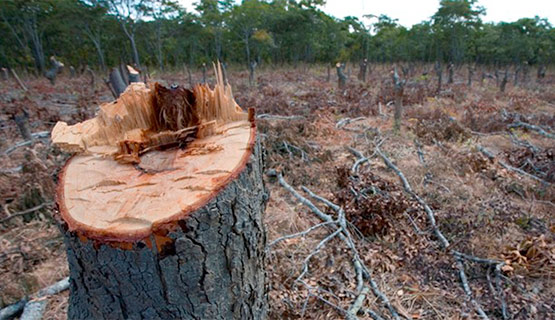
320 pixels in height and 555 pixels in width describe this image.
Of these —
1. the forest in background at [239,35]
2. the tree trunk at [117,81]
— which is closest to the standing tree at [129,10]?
the forest in background at [239,35]

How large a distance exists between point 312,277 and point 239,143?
120cm

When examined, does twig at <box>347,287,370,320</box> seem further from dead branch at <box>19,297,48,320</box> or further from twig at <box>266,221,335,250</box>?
dead branch at <box>19,297,48,320</box>

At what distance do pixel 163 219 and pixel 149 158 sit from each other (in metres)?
0.37

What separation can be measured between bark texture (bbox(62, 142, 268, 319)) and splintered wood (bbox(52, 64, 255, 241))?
0.16 ft

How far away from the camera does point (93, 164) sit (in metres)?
0.99

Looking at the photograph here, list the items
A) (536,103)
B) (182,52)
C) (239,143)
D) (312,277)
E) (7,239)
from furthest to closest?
1. (182,52)
2. (536,103)
3. (7,239)
4. (312,277)
5. (239,143)

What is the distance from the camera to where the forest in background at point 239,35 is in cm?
1811

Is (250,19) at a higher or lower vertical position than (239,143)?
higher

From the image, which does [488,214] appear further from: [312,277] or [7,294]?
[7,294]

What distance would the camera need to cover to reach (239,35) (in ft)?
71.1

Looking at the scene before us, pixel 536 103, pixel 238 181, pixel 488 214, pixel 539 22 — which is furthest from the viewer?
pixel 539 22

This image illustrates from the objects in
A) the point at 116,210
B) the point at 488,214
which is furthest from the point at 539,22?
the point at 116,210

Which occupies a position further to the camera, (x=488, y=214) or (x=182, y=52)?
(x=182, y=52)

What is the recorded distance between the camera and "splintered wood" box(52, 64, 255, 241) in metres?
0.76
